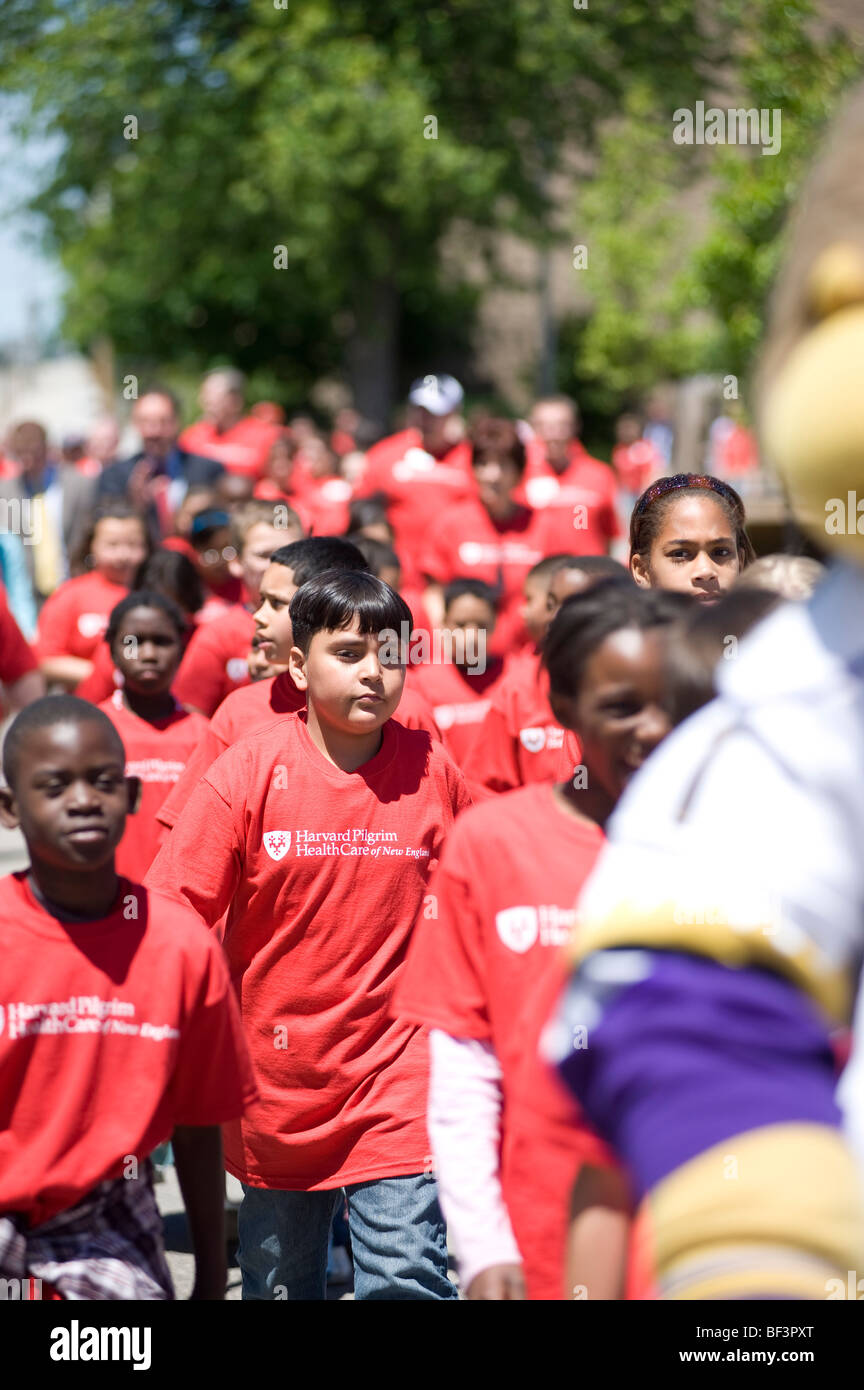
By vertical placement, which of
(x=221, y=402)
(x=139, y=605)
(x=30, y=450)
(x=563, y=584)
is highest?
(x=221, y=402)

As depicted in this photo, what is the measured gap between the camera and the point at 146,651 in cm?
566

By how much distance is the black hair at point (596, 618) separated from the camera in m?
2.44

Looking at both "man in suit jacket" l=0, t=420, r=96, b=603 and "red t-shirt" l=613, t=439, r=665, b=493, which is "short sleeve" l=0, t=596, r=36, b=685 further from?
"red t-shirt" l=613, t=439, r=665, b=493

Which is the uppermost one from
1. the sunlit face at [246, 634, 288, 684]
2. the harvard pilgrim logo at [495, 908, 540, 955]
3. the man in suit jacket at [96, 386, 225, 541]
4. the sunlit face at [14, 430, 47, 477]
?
the sunlit face at [14, 430, 47, 477]

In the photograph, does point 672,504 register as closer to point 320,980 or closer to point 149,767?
point 320,980

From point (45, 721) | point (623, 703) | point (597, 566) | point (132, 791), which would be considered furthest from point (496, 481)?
point (623, 703)

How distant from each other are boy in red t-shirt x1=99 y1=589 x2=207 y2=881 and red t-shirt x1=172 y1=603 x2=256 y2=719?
5.3 inches

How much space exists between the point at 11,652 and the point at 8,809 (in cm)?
257

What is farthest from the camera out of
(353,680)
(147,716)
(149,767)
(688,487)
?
(147,716)

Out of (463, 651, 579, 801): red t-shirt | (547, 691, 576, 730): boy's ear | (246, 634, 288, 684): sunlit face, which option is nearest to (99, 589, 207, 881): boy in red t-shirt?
(246, 634, 288, 684): sunlit face

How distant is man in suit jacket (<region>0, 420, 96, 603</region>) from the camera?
40.2 feet
